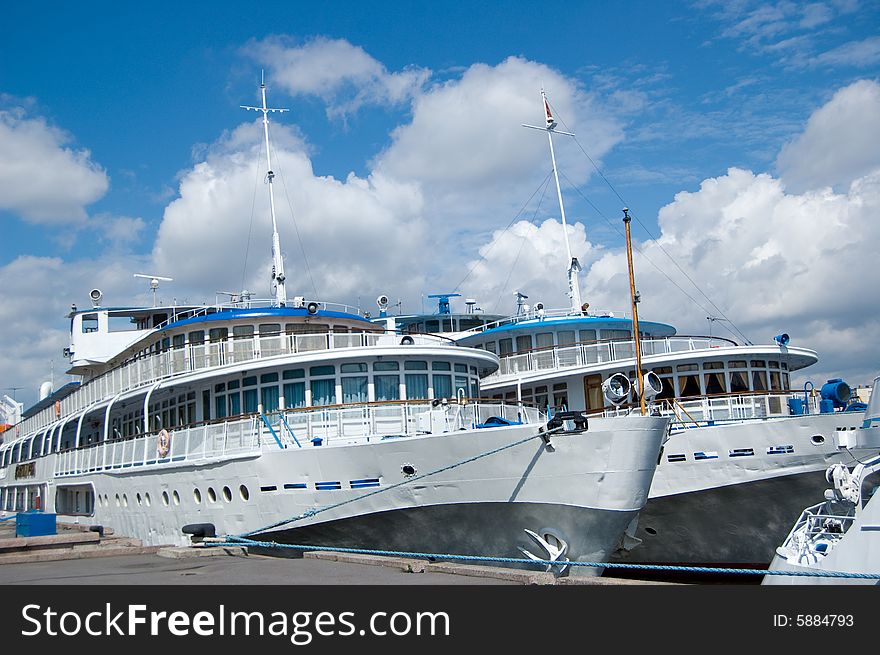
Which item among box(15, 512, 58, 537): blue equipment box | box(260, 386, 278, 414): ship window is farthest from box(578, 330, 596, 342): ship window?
box(15, 512, 58, 537): blue equipment box

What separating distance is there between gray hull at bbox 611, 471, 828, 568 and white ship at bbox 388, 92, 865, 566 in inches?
1.0

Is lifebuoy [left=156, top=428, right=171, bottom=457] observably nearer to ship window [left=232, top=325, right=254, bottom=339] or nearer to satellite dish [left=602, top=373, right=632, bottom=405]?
ship window [left=232, top=325, right=254, bottom=339]

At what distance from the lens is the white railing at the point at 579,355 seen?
25.5m

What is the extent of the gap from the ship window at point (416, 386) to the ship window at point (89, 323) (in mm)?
17898

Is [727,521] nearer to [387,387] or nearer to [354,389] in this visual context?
[387,387]

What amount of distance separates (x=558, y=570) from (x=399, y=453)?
3676 mm

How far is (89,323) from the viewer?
107ft

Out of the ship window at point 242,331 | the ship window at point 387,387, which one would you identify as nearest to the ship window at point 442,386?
the ship window at point 387,387

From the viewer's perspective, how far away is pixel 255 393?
20.8m

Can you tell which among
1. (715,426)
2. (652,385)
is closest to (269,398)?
(652,385)

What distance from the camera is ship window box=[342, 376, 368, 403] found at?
19900mm

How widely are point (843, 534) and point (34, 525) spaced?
19048mm

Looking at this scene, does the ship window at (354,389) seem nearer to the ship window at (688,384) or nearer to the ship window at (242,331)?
the ship window at (242,331)

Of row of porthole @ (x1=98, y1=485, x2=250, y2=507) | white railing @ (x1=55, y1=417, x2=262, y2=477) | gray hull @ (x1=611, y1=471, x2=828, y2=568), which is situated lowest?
gray hull @ (x1=611, y1=471, x2=828, y2=568)
